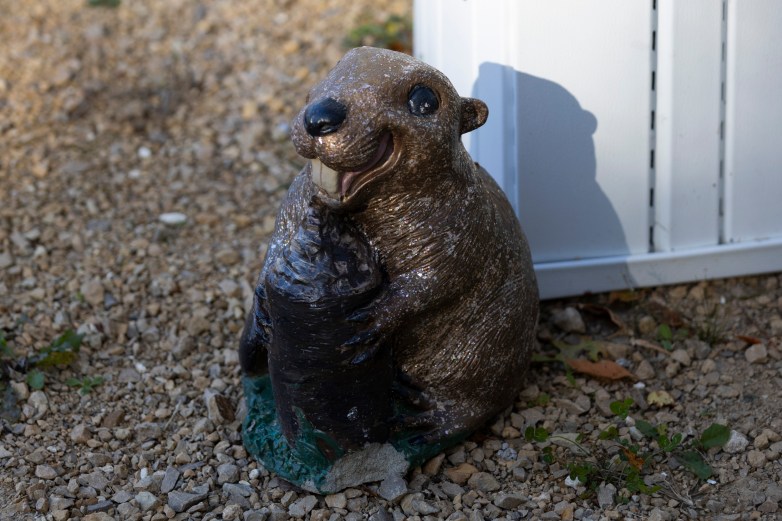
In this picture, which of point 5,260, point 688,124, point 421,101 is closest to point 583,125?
point 688,124

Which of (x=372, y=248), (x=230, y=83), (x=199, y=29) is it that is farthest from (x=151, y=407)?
(x=199, y=29)

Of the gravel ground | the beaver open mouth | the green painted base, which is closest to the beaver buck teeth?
the beaver open mouth

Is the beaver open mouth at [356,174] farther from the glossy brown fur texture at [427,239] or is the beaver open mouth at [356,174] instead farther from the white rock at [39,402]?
the white rock at [39,402]

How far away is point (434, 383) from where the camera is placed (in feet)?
10.5

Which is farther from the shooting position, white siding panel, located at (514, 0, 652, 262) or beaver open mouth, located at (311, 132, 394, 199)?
white siding panel, located at (514, 0, 652, 262)

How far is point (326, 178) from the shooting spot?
9.46 feet

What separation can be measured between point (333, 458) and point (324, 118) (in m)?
1.04

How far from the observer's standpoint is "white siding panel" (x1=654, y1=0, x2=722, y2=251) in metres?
3.81

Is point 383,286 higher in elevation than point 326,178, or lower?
lower

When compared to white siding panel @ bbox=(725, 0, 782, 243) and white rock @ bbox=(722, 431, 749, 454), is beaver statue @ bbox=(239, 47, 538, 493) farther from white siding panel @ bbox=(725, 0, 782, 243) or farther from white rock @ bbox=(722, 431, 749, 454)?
white siding panel @ bbox=(725, 0, 782, 243)

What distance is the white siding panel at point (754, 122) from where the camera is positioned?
3.84m

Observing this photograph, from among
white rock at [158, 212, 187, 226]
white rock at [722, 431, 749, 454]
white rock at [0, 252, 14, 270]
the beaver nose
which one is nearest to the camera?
the beaver nose

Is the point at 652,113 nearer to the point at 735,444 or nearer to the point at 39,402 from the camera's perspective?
the point at 735,444

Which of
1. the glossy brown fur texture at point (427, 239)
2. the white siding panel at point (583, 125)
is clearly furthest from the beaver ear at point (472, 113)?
the white siding panel at point (583, 125)
